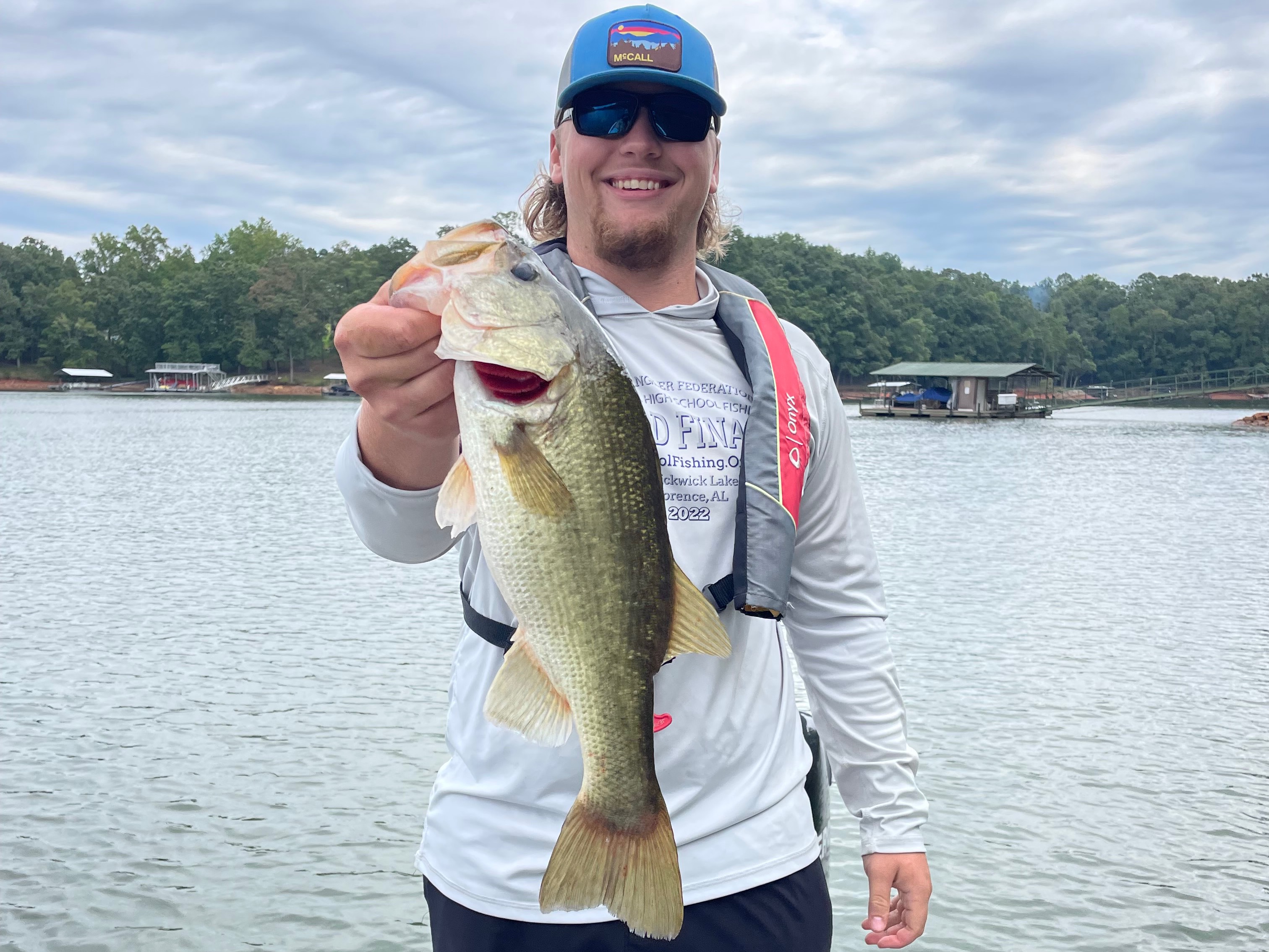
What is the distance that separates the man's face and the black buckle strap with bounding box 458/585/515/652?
37.3 inches

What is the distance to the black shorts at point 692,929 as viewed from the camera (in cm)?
232

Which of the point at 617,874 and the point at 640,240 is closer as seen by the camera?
the point at 617,874

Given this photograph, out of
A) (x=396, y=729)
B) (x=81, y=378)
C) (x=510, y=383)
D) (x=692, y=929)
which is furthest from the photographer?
(x=81, y=378)

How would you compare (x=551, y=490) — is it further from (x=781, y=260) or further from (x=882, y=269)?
(x=882, y=269)

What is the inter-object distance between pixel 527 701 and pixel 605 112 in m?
1.44

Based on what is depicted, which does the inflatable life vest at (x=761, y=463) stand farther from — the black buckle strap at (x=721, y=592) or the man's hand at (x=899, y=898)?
the man's hand at (x=899, y=898)

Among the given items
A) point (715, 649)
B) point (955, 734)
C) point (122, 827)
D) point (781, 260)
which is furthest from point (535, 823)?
point (781, 260)

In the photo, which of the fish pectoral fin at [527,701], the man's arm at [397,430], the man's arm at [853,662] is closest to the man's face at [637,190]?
the man's arm at [853,662]

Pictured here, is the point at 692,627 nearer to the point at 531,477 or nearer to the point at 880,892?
the point at 531,477

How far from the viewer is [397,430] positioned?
218 cm

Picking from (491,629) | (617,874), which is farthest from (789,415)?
(617,874)

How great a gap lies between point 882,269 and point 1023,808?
137m

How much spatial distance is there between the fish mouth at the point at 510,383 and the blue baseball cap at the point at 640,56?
991mm

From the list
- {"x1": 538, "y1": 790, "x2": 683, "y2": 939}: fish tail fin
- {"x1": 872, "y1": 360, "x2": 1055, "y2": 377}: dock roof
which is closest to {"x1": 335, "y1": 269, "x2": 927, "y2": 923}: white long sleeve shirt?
{"x1": 538, "y1": 790, "x2": 683, "y2": 939}: fish tail fin
